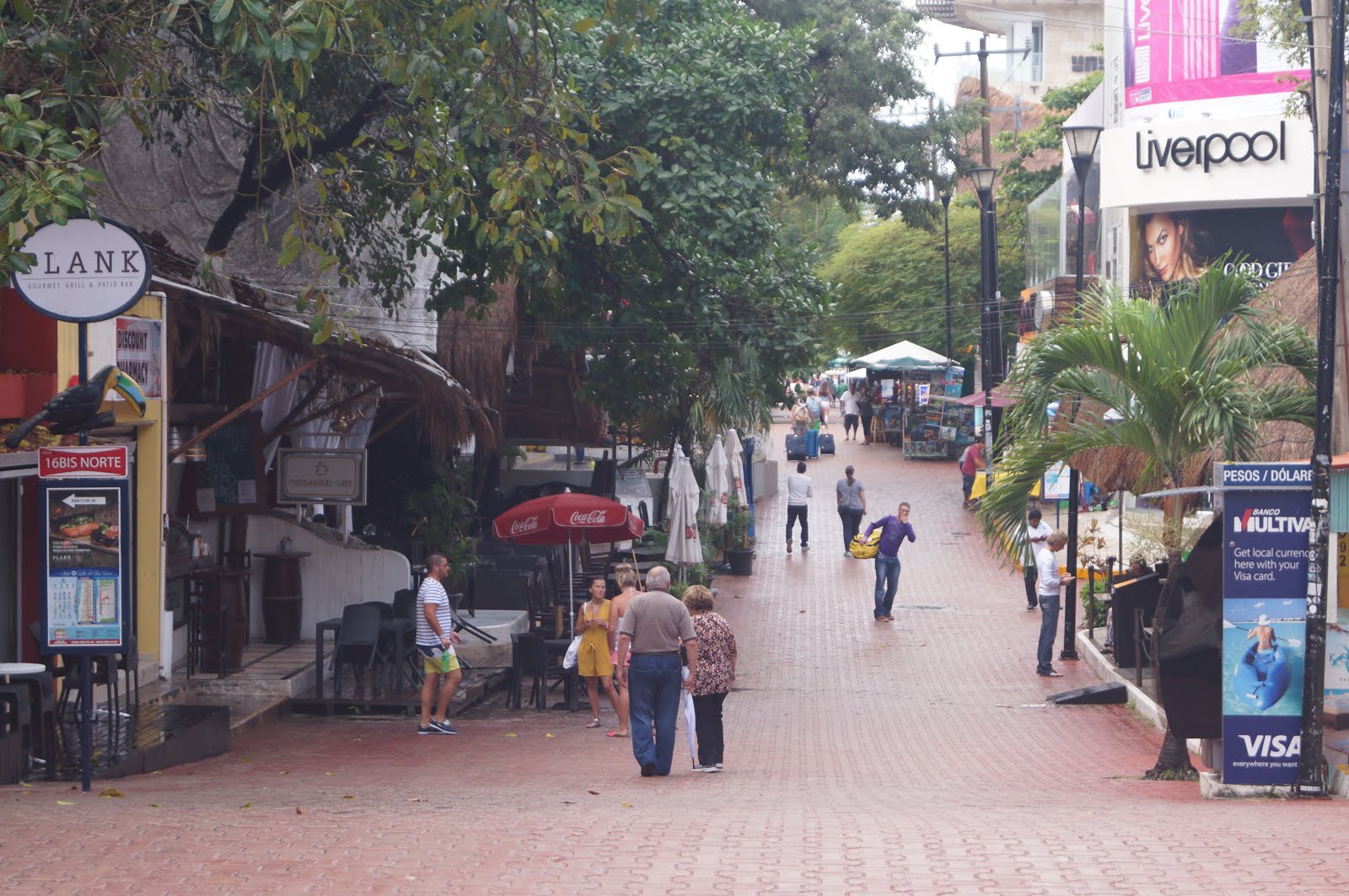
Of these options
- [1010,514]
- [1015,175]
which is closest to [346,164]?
[1010,514]

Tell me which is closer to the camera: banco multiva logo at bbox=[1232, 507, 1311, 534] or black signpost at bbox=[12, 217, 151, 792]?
black signpost at bbox=[12, 217, 151, 792]

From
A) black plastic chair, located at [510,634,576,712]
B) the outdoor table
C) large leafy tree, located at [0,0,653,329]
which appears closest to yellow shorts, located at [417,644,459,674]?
the outdoor table

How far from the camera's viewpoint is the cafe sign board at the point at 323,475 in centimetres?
1655

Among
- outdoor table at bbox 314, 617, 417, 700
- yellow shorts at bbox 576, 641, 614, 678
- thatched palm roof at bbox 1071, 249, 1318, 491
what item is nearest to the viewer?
thatched palm roof at bbox 1071, 249, 1318, 491

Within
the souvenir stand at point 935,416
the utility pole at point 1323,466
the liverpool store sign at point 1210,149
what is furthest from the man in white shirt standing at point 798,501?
the utility pole at point 1323,466

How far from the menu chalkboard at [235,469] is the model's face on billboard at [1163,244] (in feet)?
61.4

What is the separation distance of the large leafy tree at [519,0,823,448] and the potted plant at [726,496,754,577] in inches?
364

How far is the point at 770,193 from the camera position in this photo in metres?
16.0

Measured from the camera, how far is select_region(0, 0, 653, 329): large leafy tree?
877 centimetres

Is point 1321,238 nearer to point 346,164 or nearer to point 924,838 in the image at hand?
point 924,838

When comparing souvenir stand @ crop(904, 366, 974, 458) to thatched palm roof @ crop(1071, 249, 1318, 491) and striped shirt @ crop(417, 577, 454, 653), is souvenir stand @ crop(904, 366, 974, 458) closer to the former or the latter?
thatched palm roof @ crop(1071, 249, 1318, 491)

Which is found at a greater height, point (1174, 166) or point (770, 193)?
point (1174, 166)

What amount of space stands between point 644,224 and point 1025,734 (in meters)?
6.43

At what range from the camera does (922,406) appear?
44.6 metres
